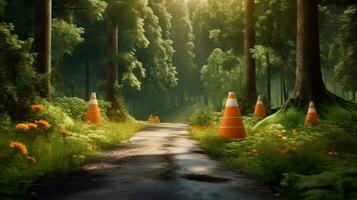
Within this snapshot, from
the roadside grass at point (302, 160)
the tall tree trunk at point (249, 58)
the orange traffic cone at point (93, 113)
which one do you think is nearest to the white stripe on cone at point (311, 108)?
the roadside grass at point (302, 160)

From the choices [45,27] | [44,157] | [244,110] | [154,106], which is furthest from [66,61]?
[44,157]

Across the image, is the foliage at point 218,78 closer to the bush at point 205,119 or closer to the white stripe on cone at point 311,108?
the bush at point 205,119

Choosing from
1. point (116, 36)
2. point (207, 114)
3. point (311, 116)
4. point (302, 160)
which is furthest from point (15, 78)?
point (116, 36)

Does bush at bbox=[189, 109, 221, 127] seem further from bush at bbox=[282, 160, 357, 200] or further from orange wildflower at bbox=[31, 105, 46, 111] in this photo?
bush at bbox=[282, 160, 357, 200]

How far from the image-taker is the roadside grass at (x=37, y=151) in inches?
245

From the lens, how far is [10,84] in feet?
34.8

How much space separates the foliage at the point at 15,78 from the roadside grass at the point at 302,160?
412cm

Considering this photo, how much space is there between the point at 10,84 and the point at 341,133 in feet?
23.3

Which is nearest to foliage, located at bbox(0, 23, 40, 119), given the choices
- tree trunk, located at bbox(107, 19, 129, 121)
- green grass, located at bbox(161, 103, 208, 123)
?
tree trunk, located at bbox(107, 19, 129, 121)

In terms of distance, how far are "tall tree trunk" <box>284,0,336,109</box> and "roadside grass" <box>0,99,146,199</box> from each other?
20.8ft

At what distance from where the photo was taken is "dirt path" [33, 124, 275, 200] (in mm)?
5777

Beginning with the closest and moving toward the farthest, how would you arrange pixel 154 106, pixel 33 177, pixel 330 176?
1. pixel 330 176
2. pixel 33 177
3. pixel 154 106

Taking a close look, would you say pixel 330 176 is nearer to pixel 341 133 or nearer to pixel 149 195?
pixel 149 195

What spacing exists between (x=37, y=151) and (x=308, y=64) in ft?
30.4
